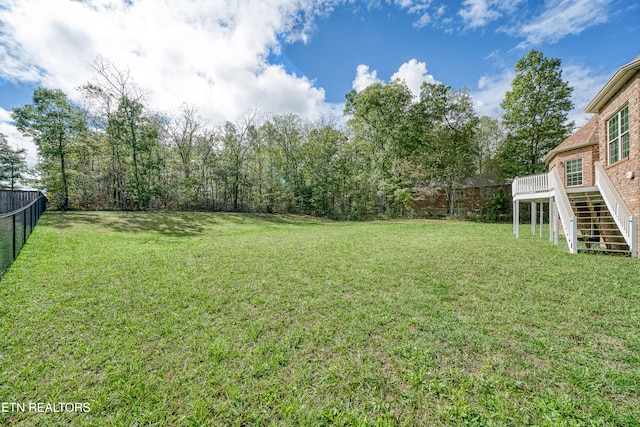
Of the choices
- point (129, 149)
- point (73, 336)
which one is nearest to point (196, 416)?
point (73, 336)

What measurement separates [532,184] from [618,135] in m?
2.77

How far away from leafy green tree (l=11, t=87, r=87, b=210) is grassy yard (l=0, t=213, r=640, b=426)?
48.4ft

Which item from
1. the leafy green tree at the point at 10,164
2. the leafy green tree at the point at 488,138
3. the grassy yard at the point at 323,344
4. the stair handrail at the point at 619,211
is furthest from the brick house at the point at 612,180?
the leafy green tree at the point at 10,164

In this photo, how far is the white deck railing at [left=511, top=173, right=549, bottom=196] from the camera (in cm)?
943

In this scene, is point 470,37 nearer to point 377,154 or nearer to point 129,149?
point 377,154

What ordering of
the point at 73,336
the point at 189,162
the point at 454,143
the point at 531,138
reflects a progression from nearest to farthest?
the point at 73,336
the point at 531,138
the point at 189,162
the point at 454,143

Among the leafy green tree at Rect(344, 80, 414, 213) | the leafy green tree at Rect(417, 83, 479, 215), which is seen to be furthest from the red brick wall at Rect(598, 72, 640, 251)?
the leafy green tree at Rect(417, 83, 479, 215)

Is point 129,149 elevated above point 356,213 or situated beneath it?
elevated above

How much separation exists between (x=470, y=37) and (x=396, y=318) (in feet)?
46.1

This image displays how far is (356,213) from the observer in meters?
25.8

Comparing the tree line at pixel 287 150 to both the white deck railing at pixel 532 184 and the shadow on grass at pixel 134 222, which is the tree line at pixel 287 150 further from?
the white deck railing at pixel 532 184

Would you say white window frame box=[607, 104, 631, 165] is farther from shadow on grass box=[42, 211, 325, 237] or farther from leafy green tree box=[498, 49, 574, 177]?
shadow on grass box=[42, 211, 325, 237]

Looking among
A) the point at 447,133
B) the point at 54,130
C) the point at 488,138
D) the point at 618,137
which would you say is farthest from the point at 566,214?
the point at 488,138

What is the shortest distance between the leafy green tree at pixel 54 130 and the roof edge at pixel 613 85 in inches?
1009
